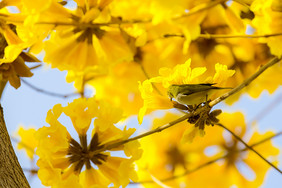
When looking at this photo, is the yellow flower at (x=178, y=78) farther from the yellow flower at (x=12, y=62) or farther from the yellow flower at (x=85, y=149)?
the yellow flower at (x=12, y=62)

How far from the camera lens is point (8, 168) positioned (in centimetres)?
73

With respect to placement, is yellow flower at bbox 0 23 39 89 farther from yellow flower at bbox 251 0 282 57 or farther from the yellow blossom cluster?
yellow flower at bbox 251 0 282 57

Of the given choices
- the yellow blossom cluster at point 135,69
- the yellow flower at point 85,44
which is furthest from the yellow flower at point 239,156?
the yellow flower at point 85,44

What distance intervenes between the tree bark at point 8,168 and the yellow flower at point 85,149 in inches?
1.2

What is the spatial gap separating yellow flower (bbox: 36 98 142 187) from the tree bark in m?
0.03

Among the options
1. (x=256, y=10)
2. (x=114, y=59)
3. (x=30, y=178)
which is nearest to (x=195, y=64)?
(x=114, y=59)

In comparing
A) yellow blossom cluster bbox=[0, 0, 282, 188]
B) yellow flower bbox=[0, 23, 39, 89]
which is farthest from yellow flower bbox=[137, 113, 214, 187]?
yellow flower bbox=[0, 23, 39, 89]

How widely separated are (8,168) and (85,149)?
14 cm

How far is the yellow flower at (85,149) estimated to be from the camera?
29.3 inches

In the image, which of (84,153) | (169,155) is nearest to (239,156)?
(169,155)

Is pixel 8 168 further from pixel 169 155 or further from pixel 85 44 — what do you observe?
pixel 169 155

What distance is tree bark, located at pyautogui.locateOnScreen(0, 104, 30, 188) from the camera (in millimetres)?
711

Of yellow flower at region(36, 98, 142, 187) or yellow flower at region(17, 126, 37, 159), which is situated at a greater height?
yellow flower at region(17, 126, 37, 159)

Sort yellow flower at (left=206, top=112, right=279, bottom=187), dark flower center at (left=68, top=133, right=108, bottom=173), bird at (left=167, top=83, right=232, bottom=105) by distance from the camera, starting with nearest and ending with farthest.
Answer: bird at (left=167, top=83, right=232, bottom=105) < dark flower center at (left=68, top=133, right=108, bottom=173) < yellow flower at (left=206, top=112, right=279, bottom=187)
